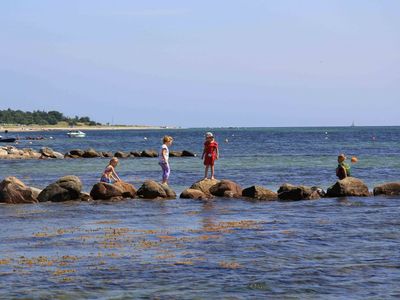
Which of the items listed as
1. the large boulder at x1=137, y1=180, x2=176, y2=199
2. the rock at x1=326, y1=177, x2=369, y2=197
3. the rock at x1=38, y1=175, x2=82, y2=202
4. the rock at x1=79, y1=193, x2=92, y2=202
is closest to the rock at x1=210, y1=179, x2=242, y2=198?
the large boulder at x1=137, y1=180, x2=176, y2=199

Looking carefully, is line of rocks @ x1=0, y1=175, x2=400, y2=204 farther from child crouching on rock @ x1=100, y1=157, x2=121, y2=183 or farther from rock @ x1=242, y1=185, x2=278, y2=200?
child crouching on rock @ x1=100, y1=157, x2=121, y2=183

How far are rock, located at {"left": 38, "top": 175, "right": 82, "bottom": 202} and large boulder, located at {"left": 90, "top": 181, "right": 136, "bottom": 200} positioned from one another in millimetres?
581

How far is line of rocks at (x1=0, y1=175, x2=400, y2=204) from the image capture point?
2502 cm

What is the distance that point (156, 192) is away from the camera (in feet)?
86.0

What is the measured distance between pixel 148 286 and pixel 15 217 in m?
9.47

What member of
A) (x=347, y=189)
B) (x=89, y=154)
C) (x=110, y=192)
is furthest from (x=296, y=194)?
(x=89, y=154)

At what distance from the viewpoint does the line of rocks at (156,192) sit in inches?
985

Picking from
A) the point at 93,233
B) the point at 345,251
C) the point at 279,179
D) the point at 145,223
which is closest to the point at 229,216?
the point at 145,223

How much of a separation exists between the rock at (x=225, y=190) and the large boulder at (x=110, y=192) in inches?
114

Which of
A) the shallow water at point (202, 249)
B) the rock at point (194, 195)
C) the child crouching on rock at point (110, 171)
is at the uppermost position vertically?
the child crouching on rock at point (110, 171)

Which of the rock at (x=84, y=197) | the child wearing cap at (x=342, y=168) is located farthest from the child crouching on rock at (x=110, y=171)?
the child wearing cap at (x=342, y=168)

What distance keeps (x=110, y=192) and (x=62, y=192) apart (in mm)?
1651

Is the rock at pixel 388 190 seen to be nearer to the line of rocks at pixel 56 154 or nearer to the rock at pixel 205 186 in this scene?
the rock at pixel 205 186

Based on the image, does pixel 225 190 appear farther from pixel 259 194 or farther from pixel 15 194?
pixel 15 194
